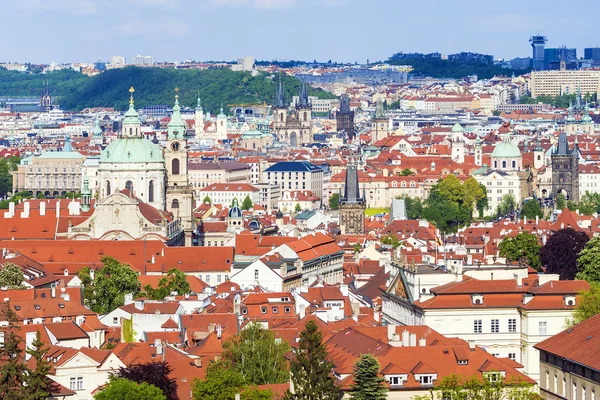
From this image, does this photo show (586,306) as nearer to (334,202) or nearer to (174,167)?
(174,167)

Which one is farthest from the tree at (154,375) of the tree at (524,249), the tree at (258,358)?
the tree at (524,249)

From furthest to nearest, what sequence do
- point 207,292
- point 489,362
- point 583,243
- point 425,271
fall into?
point 583,243
point 207,292
point 425,271
point 489,362

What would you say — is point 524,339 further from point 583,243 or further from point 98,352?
point 583,243

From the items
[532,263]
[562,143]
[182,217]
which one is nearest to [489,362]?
[532,263]

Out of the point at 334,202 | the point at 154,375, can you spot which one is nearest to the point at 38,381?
the point at 154,375

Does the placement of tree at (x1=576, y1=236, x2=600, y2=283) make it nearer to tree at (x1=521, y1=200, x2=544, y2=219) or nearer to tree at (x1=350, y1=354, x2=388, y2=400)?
tree at (x1=350, y1=354, x2=388, y2=400)

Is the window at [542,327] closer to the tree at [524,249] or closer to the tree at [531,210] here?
the tree at [524,249]
